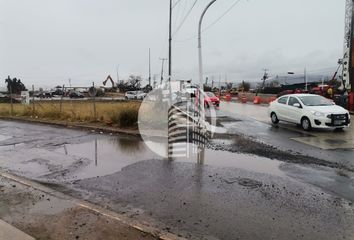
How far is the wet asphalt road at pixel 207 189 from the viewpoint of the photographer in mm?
5262

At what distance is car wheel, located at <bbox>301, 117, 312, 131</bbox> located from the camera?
15.9m

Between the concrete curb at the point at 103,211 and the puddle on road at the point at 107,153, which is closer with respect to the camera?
the concrete curb at the point at 103,211

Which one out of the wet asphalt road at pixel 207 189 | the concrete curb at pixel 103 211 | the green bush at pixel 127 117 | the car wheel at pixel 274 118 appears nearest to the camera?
the concrete curb at pixel 103 211

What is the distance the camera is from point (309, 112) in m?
16.0

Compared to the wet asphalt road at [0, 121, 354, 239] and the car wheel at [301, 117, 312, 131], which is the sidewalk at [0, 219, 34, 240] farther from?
the car wheel at [301, 117, 312, 131]

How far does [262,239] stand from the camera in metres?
4.80

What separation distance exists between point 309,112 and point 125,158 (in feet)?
30.4

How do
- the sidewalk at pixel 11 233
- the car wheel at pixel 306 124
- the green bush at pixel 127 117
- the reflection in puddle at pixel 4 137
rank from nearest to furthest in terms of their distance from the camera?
the sidewalk at pixel 11 233, the reflection in puddle at pixel 4 137, the green bush at pixel 127 117, the car wheel at pixel 306 124

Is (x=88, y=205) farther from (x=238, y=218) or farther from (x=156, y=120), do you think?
(x=156, y=120)

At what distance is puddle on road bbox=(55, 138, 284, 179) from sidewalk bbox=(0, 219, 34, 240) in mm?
3146

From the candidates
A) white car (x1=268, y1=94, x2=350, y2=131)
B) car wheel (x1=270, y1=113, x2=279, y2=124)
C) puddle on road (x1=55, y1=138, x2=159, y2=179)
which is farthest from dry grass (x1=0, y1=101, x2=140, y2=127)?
white car (x1=268, y1=94, x2=350, y2=131)

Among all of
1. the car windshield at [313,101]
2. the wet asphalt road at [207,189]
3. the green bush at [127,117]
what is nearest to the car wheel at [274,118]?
the car windshield at [313,101]

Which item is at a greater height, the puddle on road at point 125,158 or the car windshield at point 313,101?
the car windshield at point 313,101

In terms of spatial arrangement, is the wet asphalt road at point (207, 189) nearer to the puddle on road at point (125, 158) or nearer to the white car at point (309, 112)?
the puddle on road at point (125, 158)
